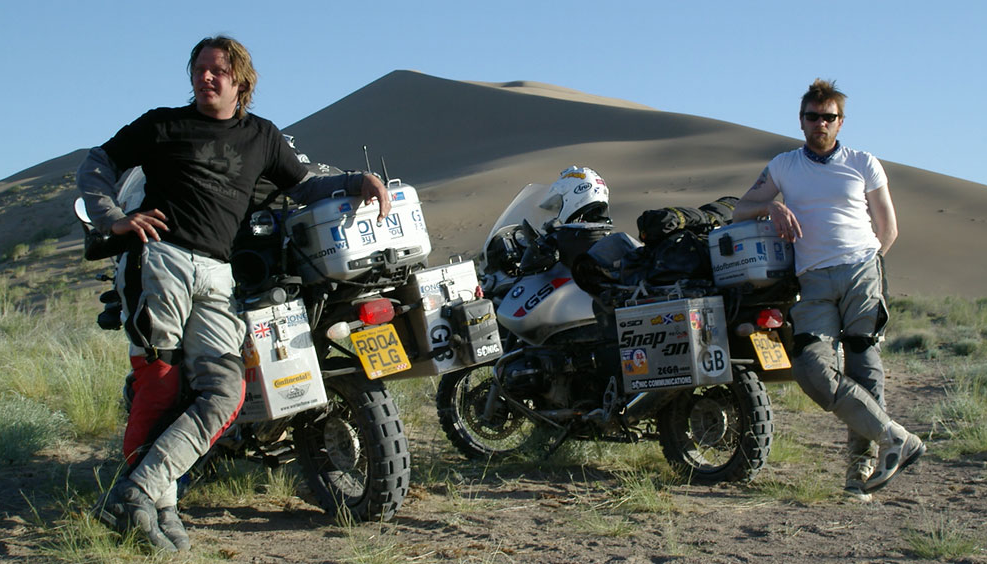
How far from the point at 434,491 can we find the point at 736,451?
5.47 feet

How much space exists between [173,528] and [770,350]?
310 centimetres

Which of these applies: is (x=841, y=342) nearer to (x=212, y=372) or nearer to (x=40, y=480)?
(x=212, y=372)

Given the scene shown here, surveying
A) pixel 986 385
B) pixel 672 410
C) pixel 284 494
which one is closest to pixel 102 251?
pixel 284 494

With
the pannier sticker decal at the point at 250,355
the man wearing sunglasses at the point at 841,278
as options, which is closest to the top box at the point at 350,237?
the pannier sticker decal at the point at 250,355

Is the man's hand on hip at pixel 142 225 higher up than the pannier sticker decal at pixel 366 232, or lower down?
higher up

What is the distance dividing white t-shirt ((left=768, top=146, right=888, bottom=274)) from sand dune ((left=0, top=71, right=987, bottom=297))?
2540cm

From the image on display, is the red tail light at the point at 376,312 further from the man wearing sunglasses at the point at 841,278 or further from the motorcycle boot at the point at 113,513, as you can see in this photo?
the man wearing sunglasses at the point at 841,278

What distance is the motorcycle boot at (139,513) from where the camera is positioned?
392 cm

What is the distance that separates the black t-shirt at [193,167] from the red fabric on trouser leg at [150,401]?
0.54 meters

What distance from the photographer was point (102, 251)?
180 inches

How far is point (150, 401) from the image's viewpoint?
13.8 feet

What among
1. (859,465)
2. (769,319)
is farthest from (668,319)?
(859,465)

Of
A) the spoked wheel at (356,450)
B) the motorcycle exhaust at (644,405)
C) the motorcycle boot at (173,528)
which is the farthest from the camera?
the motorcycle exhaust at (644,405)

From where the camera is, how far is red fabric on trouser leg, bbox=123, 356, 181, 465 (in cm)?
420
